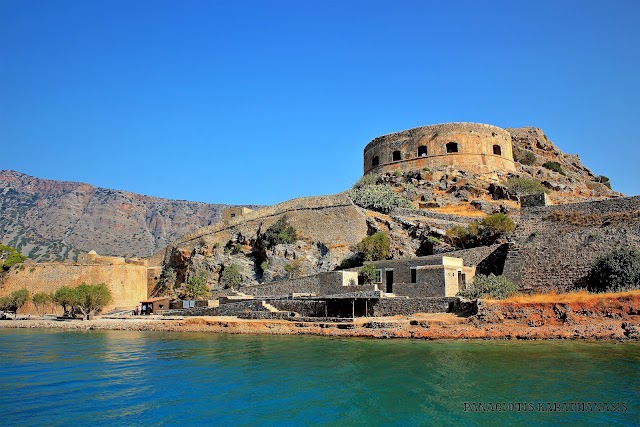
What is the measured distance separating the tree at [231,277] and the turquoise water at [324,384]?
13666 mm

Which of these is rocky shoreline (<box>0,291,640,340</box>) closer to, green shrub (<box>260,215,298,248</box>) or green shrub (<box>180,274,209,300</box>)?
green shrub (<box>180,274,209,300</box>)

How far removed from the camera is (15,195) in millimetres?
88875

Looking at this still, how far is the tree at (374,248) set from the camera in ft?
90.7

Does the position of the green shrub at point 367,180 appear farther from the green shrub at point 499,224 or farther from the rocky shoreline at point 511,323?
the rocky shoreline at point 511,323

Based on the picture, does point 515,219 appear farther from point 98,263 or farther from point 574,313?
point 98,263

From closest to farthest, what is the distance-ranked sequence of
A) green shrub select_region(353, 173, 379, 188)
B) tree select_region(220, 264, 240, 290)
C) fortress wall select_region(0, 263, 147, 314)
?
tree select_region(220, 264, 240, 290)
fortress wall select_region(0, 263, 147, 314)
green shrub select_region(353, 173, 379, 188)

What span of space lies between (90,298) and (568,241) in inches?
1001

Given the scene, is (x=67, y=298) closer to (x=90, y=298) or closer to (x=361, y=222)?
(x=90, y=298)

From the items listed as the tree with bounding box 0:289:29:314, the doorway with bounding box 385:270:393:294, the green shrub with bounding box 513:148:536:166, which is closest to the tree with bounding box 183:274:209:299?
the tree with bounding box 0:289:29:314

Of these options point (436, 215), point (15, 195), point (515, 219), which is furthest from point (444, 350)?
point (15, 195)

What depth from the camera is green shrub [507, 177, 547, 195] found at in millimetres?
35500

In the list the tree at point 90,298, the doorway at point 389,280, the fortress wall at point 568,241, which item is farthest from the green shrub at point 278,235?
the fortress wall at point 568,241

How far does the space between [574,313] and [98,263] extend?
100 ft

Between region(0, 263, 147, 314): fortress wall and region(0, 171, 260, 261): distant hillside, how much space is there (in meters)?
31.4
